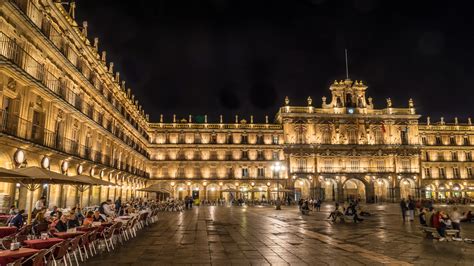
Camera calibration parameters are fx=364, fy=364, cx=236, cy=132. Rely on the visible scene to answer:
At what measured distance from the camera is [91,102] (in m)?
32.9

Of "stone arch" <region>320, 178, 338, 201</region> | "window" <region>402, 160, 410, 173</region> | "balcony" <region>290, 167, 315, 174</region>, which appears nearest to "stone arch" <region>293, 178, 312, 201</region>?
"balcony" <region>290, 167, 315, 174</region>

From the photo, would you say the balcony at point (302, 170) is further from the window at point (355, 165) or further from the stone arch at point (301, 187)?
the window at point (355, 165)

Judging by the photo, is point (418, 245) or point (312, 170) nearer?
point (418, 245)

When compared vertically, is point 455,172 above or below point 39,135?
above

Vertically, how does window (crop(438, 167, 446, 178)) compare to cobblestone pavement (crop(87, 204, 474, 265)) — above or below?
above

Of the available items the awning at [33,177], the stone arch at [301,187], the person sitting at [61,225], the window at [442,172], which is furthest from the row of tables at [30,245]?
the window at [442,172]

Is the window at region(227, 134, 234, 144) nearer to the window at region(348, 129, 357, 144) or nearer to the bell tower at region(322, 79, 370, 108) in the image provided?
the bell tower at region(322, 79, 370, 108)

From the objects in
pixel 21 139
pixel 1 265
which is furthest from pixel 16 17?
pixel 1 265

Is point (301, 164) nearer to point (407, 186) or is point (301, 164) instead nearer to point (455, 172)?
point (407, 186)

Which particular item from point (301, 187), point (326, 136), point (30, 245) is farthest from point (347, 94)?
point (30, 245)

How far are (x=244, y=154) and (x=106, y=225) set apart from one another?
5405cm

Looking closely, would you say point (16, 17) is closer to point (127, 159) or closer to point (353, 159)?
point (127, 159)

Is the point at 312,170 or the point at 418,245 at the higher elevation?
the point at 312,170

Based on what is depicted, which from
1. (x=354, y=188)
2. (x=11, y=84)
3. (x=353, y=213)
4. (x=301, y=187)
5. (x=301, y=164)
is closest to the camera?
(x=11, y=84)
